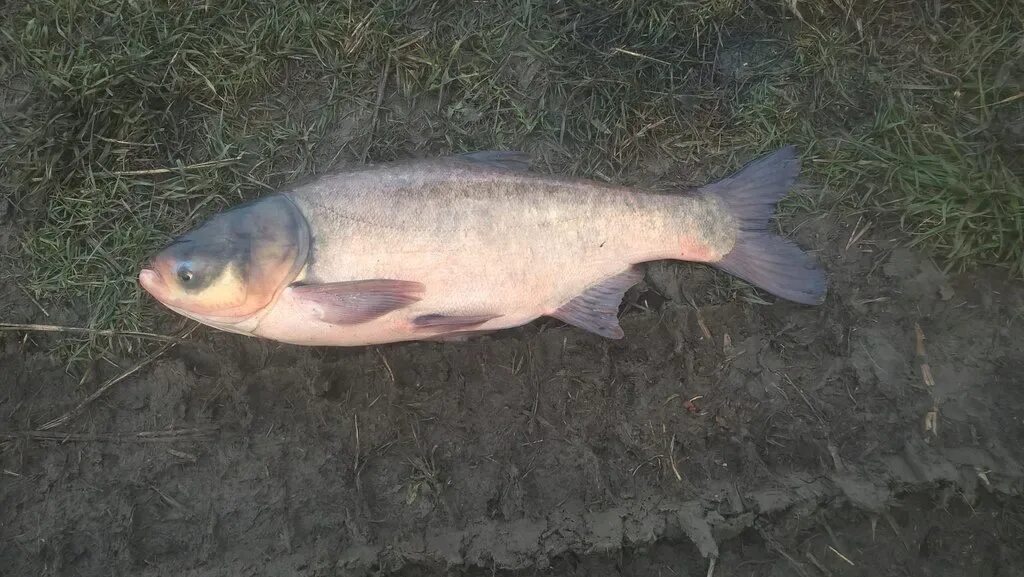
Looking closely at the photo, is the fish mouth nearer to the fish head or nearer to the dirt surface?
the fish head

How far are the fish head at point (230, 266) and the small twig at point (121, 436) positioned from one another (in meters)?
0.71

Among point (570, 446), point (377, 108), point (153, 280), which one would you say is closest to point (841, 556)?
point (570, 446)

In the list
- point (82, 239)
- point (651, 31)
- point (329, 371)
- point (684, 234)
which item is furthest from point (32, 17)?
point (684, 234)

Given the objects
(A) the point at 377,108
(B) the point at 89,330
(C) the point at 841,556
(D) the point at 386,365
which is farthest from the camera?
(A) the point at 377,108

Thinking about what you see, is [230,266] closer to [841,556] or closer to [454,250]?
[454,250]

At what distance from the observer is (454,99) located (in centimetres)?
355

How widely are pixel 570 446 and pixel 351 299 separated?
1.42 m

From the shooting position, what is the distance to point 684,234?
312 centimetres

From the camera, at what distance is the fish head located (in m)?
2.74

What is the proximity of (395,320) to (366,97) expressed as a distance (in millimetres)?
1576

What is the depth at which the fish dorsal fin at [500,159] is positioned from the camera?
308 centimetres

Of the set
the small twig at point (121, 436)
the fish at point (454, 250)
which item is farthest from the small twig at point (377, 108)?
the small twig at point (121, 436)

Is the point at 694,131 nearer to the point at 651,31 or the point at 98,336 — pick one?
the point at 651,31

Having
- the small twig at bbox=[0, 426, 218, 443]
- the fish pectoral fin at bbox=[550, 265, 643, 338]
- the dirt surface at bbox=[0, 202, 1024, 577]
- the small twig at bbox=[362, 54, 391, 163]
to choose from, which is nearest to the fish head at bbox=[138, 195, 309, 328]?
the dirt surface at bbox=[0, 202, 1024, 577]
